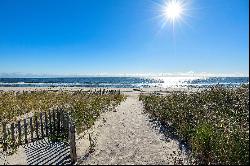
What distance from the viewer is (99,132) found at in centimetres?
1462

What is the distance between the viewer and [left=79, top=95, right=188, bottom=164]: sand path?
33.4ft

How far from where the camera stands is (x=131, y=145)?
11938 mm

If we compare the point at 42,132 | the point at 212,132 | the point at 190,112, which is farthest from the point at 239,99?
the point at 42,132

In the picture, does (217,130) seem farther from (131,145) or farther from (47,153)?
(47,153)

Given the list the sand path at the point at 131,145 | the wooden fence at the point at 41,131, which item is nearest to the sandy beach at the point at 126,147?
the sand path at the point at 131,145

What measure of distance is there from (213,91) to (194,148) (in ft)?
27.6

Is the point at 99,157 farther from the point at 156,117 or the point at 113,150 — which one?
the point at 156,117

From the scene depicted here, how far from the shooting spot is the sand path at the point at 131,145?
33.4ft

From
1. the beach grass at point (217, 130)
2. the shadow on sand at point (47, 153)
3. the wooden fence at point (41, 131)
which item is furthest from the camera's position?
the wooden fence at point (41, 131)

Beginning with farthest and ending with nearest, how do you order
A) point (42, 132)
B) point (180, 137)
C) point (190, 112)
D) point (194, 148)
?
point (190, 112)
point (42, 132)
point (180, 137)
point (194, 148)

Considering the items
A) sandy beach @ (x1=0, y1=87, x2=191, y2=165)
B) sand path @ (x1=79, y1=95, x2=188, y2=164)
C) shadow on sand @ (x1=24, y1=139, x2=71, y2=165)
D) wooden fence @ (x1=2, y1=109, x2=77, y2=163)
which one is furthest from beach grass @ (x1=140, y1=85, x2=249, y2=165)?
wooden fence @ (x1=2, y1=109, x2=77, y2=163)

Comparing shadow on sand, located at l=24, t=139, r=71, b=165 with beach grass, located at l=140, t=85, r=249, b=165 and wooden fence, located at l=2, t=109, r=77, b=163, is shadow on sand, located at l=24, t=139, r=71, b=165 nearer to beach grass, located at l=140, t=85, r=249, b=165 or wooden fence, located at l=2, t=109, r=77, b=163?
wooden fence, located at l=2, t=109, r=77, b=163

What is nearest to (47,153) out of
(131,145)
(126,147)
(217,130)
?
(126,147)

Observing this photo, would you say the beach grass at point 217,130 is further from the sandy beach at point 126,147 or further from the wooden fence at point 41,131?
the wooden fence at point 41,131
